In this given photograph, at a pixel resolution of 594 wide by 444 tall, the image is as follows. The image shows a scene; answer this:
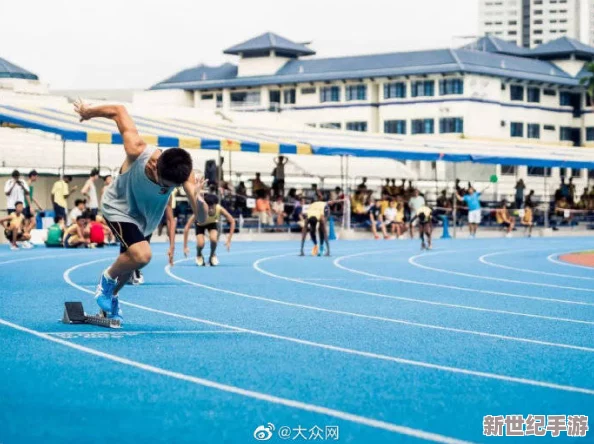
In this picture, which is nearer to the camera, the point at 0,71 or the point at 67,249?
the point at 67,249

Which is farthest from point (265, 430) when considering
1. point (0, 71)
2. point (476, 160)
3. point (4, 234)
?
point (0, 71)

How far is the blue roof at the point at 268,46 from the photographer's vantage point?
320ft

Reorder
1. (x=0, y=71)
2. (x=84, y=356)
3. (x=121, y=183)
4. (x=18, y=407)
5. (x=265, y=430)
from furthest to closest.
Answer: (x=0, y=71) → (x=121, y=183) → (x=84, y=356) → (x=18, y=407) → (x=265, y=430)

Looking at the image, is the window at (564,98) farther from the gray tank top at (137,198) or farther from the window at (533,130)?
the gray tank top at (137,198)

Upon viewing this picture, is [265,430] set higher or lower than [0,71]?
lower

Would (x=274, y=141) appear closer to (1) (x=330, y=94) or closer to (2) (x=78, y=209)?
(2) (x=78, y=209)

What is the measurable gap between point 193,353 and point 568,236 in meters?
35.8

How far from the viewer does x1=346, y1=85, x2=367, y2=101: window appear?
91062 mm

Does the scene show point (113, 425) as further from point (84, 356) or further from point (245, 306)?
point (245, 306)

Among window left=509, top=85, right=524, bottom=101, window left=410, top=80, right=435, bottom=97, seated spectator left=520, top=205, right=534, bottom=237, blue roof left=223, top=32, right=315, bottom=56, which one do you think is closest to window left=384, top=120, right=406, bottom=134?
window left=410, top=80, right=435, bottom=97

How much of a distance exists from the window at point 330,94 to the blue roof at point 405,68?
986 mm

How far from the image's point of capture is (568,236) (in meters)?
43.8

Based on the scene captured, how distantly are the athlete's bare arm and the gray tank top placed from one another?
2.4 inches

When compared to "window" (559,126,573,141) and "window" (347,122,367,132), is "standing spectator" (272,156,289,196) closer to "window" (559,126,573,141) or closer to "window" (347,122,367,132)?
"window" (347,122,367,132)
